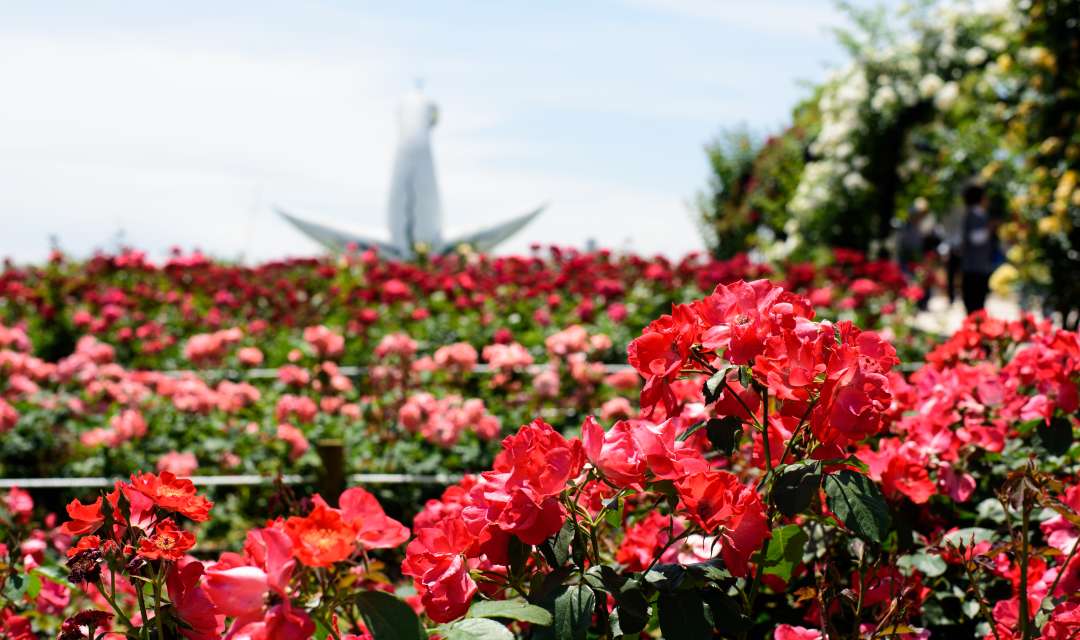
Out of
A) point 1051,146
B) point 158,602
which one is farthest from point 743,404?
point 1051,146

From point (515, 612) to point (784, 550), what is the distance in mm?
454

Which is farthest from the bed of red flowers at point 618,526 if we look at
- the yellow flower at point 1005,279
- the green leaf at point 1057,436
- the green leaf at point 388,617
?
the yellow flower at point 1005,279

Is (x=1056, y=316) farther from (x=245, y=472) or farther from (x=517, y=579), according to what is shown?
(x=517, y=579)

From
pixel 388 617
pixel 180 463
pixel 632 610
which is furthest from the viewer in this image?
pixel 180 463

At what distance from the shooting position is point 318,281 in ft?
31.5

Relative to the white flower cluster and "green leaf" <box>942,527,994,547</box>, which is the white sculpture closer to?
the white flower cluster

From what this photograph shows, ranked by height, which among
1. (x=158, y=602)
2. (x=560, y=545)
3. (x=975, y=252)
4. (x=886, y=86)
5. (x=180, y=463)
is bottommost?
(x=180, y=463)

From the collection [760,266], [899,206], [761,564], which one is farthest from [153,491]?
A: [899,206]

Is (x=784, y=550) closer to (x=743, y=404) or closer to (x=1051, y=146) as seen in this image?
(x=743, y=404)

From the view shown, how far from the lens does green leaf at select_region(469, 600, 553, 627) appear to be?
99 centimetres

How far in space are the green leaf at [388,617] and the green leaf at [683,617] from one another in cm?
26

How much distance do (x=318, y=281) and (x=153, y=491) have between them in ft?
28.3

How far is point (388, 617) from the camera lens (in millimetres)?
968

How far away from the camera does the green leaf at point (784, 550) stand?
1.30 metres
